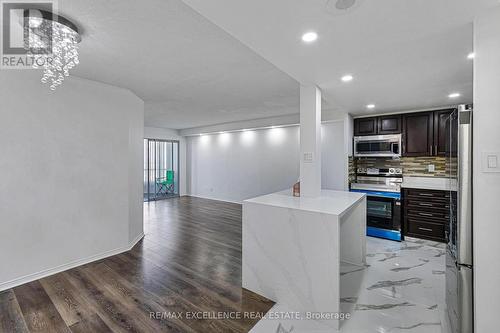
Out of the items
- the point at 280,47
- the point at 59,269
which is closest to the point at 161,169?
the point at 59,269

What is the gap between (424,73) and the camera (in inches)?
97.6

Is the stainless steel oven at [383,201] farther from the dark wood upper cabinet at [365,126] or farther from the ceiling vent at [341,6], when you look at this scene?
the ceiling vent at [341,6]

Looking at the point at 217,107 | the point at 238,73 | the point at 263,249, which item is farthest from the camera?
the point at 217,107

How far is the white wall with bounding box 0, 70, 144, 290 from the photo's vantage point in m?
2.54

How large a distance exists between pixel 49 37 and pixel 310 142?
278 centimetres

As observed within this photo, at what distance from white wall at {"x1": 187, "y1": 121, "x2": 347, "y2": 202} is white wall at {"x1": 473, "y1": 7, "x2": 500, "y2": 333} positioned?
3.20 meters

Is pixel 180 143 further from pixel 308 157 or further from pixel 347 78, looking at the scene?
pixel 347 78

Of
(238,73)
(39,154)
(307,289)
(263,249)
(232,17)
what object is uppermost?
(238,73)

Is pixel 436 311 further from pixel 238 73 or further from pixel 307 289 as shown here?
pixel 238 73

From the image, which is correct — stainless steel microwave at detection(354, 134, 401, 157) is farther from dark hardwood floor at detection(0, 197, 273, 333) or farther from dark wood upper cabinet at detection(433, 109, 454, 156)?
dark hardwood floor at detection(0, 197, 273, 333)

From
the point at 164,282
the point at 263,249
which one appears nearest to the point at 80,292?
the point at 164,282

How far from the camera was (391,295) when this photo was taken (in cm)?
240

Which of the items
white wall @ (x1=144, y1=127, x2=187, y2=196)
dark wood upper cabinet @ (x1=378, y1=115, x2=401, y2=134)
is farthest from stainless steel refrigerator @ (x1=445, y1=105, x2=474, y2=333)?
white wall @ (x1=144, y1=127, x2=187, y2=196)

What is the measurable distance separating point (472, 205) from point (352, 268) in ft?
6.22
